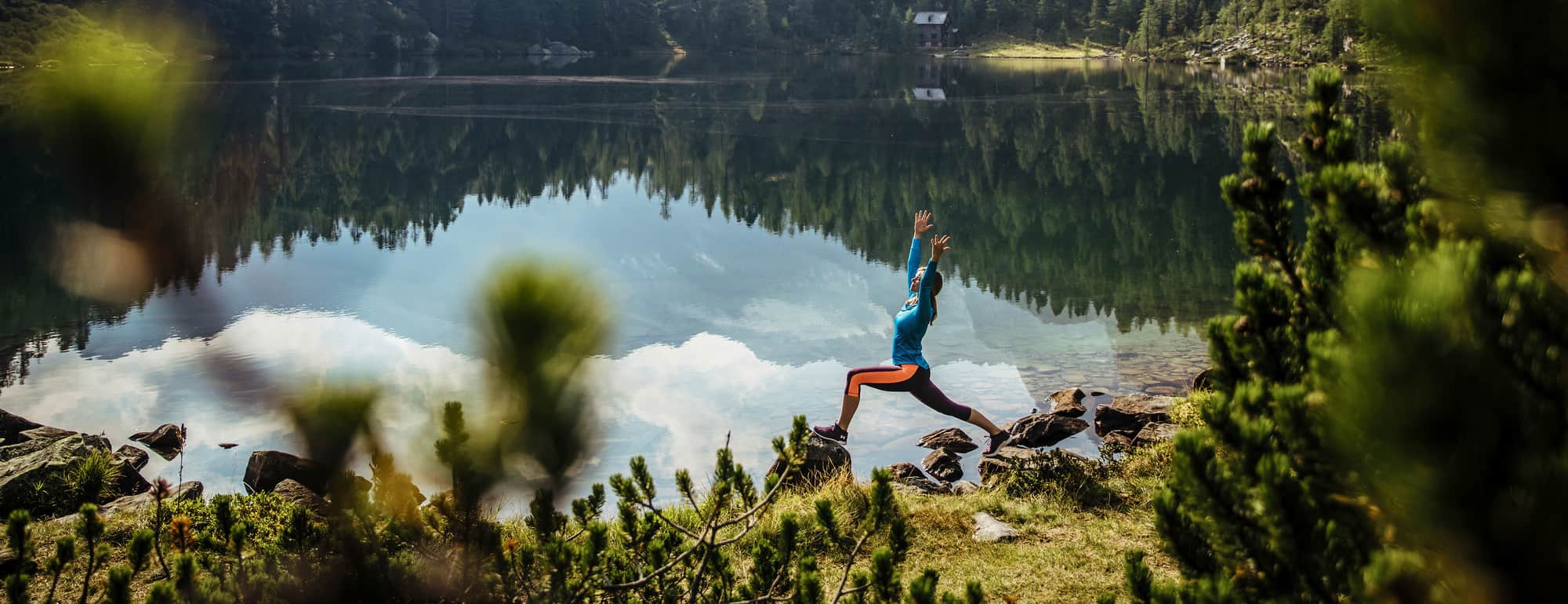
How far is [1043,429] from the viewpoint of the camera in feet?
41.9

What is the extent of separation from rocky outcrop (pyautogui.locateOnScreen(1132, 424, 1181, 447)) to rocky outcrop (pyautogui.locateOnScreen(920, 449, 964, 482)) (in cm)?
193

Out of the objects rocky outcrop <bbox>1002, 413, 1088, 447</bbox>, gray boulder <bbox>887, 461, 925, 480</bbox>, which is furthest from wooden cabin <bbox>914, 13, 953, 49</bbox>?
gray boulder <bbox>887, 461, 925, 480</bbox>

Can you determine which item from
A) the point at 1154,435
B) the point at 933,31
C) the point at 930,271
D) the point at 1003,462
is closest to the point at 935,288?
the point at 930,271

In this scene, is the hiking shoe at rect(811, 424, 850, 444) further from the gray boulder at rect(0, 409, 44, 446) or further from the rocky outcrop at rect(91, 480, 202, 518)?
the gray boulder at rect(0, 409, 44, 446)

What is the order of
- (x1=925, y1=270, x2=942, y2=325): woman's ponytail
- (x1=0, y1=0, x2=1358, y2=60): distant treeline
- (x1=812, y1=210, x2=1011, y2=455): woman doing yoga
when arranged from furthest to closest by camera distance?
1. (x1=0, y1=0, x2=1358, y2=60): distant treeline
2. (x1=812, y1=210, x2=1011, y2=455): woman doing yoga
3. (x1=925, y1=270, x2=942, y2=325): woman's ponytail

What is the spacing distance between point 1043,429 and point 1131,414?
4.47ft

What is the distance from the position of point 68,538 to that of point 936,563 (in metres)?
5.53

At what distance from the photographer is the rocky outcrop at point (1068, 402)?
44.8 feet

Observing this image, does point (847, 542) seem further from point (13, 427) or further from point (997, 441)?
point (13, 427)

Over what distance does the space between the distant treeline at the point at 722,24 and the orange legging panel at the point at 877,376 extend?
88.8 meters

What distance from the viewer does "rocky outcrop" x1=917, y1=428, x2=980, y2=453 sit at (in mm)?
12500

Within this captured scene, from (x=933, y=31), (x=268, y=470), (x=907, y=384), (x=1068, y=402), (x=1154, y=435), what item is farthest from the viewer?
(x=933, y=31)

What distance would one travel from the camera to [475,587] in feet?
17.6

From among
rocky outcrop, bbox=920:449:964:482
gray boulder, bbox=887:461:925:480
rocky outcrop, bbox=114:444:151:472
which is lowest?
rocky outcrop, bbox=114:444:151:472
